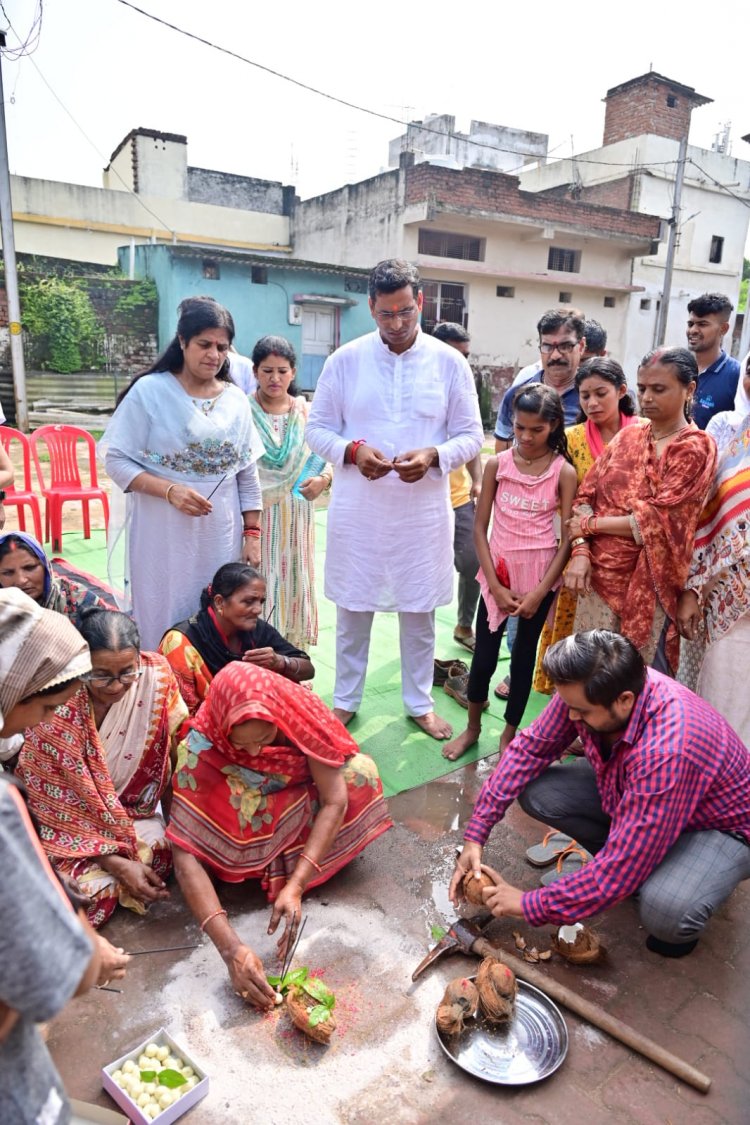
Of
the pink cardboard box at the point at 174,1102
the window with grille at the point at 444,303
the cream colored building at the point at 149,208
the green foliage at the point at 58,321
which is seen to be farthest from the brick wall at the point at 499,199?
the pink cardboard box at the point at 174,1102

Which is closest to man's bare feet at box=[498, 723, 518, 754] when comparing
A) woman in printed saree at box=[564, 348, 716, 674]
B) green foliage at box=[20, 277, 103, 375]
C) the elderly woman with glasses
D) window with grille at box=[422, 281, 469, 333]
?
woman in printed saree at box=[564, 348, 716, 674]

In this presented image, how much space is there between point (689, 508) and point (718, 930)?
1534 millimetres

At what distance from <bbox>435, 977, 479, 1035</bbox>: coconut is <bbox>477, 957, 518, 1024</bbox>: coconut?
0.09 ft

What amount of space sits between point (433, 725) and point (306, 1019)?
1.92m

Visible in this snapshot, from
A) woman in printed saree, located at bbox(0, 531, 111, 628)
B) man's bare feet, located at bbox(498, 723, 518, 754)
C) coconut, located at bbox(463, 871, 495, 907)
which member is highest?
woman in printed saree, located at bbox(0, 531, 111, 628)

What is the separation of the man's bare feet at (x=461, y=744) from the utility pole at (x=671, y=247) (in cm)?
2009

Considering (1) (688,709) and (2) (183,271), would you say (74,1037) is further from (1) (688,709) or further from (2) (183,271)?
(2) (183,271)

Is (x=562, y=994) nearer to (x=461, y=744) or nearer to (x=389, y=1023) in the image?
(x=389, y=1023)

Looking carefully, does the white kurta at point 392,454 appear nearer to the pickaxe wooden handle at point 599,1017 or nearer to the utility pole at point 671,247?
the pickaxe wooden handle at point 599,1017

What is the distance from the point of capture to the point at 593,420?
3.66 metres

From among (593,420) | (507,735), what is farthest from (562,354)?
(507,735)

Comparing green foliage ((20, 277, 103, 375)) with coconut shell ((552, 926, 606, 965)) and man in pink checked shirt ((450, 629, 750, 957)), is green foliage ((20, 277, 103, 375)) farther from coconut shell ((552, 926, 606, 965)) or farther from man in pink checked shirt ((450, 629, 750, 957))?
coconut shell ((552, 926, 606, 965))

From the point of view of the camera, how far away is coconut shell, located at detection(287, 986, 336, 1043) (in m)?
2.04

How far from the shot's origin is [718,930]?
2.59 m
